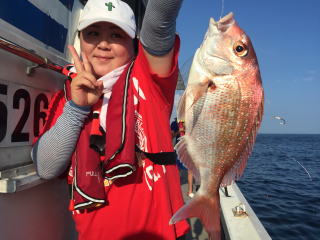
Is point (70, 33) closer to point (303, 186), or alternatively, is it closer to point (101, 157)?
point (101, 157)

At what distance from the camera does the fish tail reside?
1538 millimetres

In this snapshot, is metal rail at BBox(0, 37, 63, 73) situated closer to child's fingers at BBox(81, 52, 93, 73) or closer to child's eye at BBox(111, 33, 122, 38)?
child's fingers at BBox(81, 52, 93, 73)

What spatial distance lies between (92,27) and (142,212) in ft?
3.81

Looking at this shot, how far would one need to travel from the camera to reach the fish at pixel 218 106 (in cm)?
162

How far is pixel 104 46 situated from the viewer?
1784 millimetres

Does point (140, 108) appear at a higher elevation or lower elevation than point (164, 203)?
higher

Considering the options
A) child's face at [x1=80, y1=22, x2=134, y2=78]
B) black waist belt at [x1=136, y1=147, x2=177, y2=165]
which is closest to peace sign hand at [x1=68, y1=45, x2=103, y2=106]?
child's face at [x1=80, y1=22, x2=134, y2=78]

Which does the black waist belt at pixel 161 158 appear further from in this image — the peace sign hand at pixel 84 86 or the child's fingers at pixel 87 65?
the child's fingers at pixel 87 65

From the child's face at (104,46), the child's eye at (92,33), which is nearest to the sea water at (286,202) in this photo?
the child's face at (104,46)

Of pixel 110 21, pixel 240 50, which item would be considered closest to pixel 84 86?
Result: pixel 110 21

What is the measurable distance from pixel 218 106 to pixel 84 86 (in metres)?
0.75

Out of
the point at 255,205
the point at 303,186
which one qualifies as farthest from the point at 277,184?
the point at 255,205

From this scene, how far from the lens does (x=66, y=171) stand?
76.7 inches

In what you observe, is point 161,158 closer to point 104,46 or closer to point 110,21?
point 104,46
